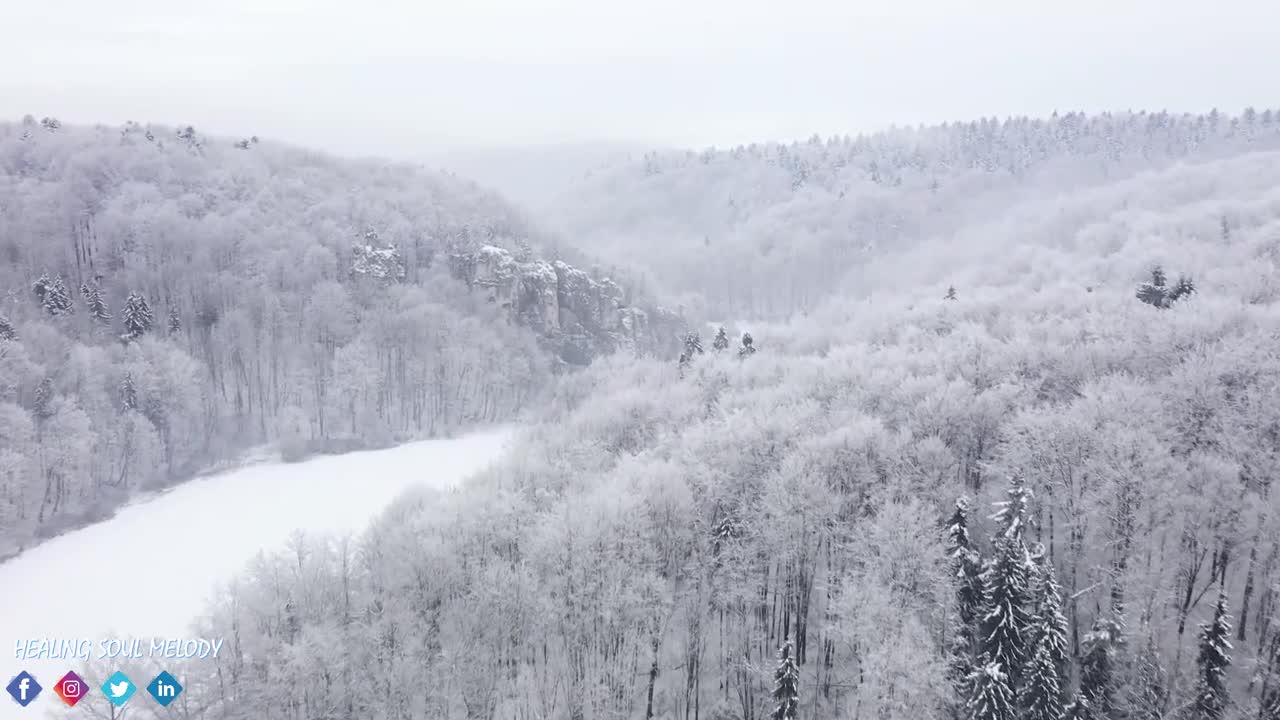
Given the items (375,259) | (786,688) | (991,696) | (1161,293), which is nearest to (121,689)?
(786,688)

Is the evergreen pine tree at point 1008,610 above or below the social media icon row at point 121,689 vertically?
above

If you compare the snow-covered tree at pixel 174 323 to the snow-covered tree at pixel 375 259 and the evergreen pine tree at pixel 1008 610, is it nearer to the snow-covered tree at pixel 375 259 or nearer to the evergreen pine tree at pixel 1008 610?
the snow-covered tree at pixel 375 259

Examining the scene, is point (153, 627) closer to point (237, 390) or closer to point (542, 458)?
point (542, 458)

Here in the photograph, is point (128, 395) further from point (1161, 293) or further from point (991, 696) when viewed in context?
point (1161, 293)

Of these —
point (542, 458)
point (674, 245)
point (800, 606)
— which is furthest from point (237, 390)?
point (674, 245)

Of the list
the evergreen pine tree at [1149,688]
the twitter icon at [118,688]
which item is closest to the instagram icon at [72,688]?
the twitter icon at [118,688]

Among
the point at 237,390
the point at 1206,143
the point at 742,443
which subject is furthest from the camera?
the point at 1206,143
